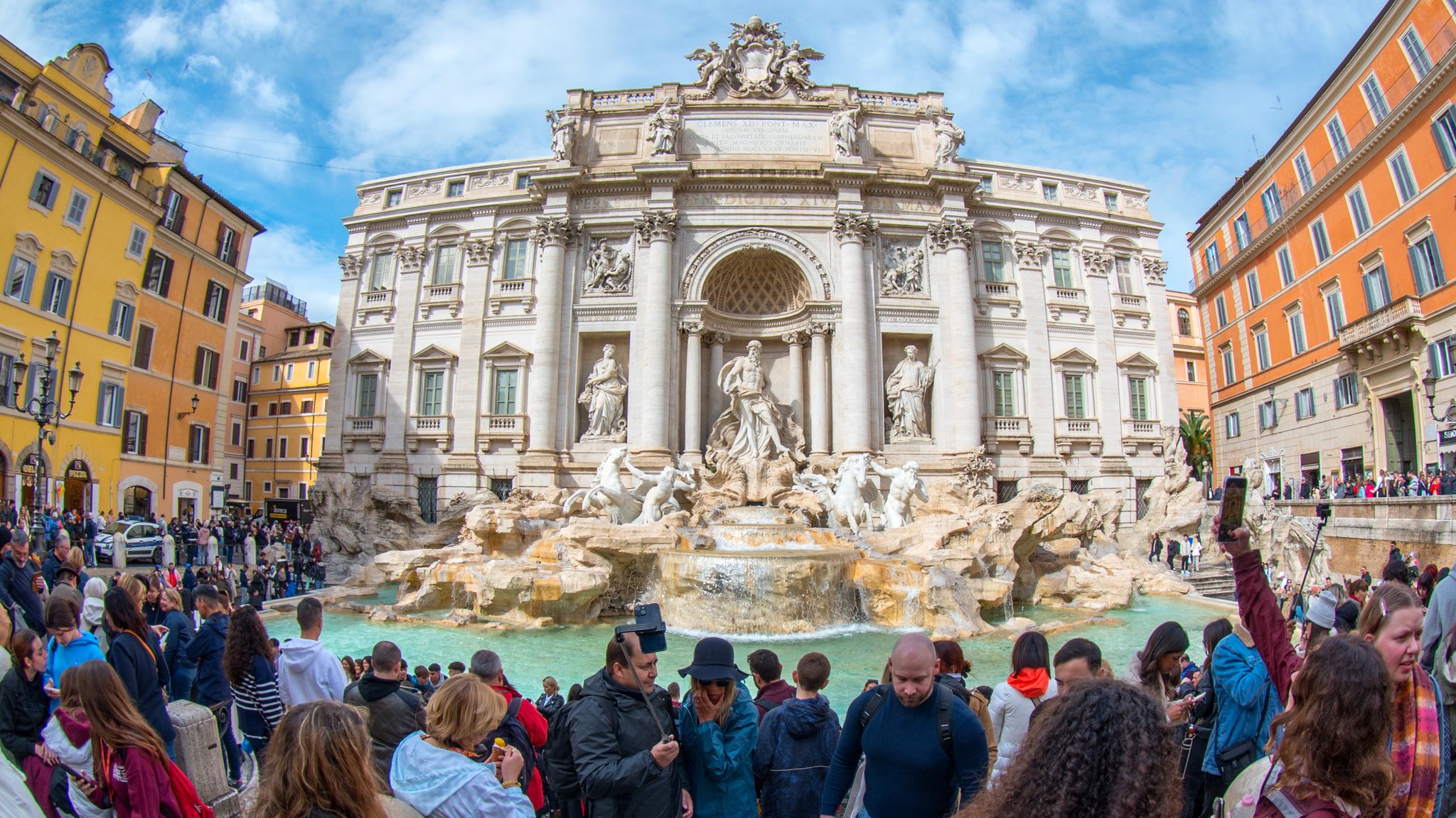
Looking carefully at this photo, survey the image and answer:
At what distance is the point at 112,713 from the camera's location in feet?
9.62

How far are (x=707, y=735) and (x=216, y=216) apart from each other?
30.3 m

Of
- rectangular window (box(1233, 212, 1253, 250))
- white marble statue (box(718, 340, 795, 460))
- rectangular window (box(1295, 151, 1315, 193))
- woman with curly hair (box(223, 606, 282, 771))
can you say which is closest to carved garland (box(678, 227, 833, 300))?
white marble statue (box(718, 340, 795, 460))

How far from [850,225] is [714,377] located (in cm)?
652

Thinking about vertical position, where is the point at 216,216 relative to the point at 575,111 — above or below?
below

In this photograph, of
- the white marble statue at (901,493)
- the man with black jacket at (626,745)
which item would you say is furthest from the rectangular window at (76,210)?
the man with black jacket at (626,745)

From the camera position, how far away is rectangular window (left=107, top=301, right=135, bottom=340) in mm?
22266

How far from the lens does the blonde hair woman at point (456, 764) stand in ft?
8.75

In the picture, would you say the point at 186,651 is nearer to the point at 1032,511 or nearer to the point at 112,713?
the point at 112,713

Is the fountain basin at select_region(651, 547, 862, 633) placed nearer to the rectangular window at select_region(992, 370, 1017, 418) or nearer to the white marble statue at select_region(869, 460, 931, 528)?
the white marble statue at select_region(869, 460, 931, 528)

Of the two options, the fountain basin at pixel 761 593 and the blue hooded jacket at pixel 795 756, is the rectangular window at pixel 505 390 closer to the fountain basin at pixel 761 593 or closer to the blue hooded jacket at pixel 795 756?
the fountain basin at pixel 761 593

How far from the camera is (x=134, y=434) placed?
75.0 ft

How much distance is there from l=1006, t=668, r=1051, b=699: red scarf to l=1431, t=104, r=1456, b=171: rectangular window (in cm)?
2382

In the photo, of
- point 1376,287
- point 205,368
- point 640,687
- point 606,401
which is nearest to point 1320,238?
point 1376,287

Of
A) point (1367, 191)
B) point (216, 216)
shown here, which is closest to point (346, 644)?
point (216, 216)
